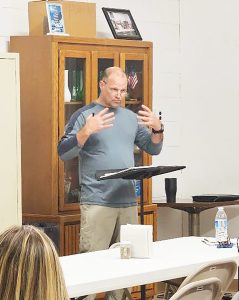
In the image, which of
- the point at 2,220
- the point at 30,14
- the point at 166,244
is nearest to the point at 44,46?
the point at 30,14

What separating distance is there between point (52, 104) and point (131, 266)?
2025 millimetres

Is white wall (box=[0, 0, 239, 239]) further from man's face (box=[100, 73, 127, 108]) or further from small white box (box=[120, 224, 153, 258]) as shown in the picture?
small white box (box=[120, 224, 153, 258])

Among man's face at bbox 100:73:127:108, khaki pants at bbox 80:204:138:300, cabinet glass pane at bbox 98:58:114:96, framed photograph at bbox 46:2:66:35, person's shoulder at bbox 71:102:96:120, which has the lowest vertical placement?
khaki pants at bbox 80:204:138:300

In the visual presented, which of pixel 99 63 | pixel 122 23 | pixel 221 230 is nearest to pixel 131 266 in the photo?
pixel 221 230

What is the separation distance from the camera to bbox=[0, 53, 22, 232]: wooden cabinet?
5113 mm

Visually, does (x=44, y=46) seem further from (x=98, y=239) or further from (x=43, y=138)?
(x=98, y=239)

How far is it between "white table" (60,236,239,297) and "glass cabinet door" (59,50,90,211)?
4.38 feet

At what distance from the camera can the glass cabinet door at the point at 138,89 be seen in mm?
6102

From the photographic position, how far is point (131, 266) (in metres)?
3.86

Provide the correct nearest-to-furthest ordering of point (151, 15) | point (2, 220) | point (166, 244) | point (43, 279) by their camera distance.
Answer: point (43, 279)
point (166, 244)
point (2, 220)
point (151, 15)

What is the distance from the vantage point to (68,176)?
5770 millimetres

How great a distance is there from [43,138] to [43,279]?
390cm

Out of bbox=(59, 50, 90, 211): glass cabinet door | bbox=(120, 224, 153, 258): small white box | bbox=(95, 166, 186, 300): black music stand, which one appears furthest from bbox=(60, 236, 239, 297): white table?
bbox=(59, 50, 90, 211): glass cabinet door

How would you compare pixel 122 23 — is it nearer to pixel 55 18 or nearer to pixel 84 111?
pixel 55 18
